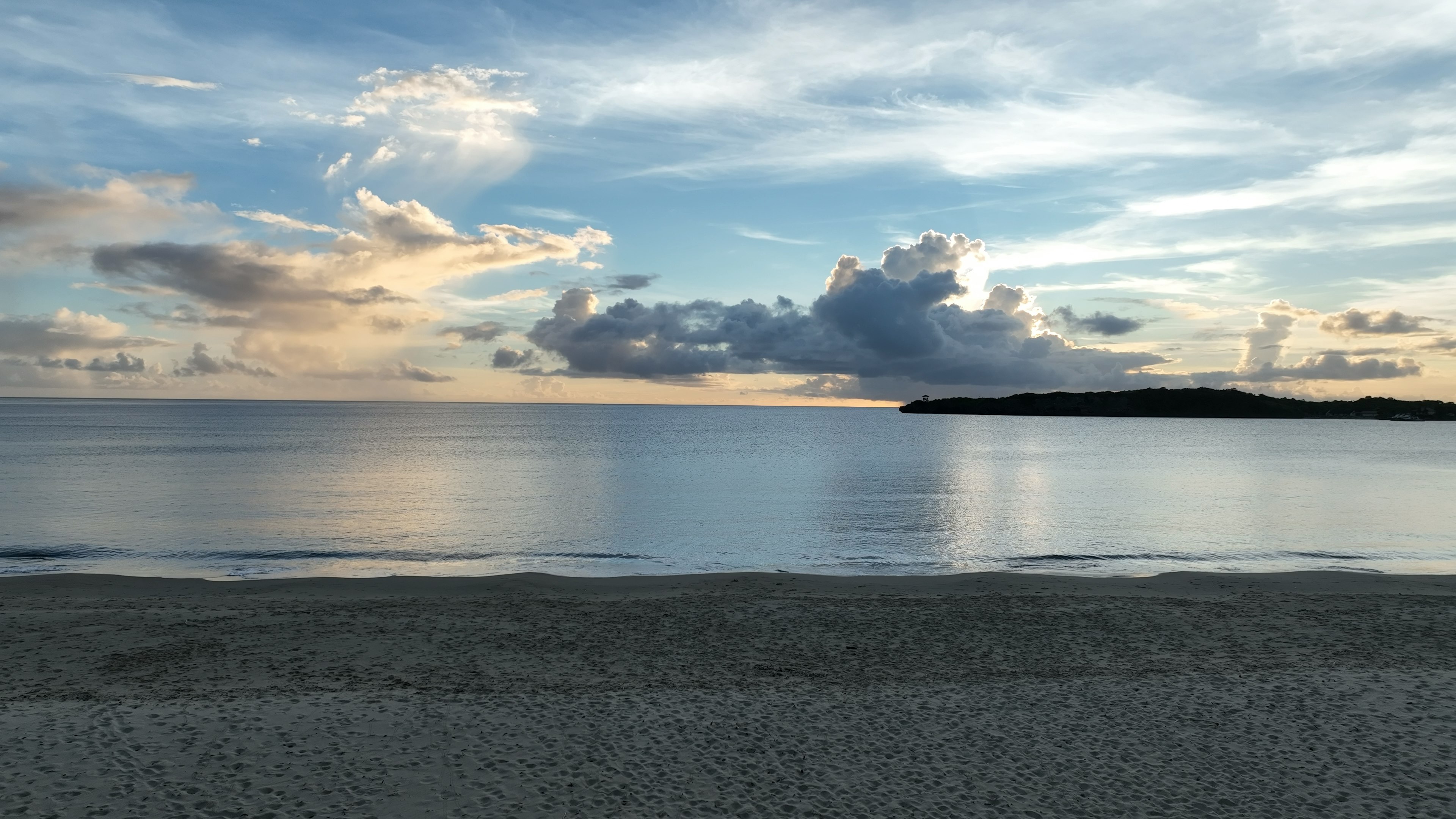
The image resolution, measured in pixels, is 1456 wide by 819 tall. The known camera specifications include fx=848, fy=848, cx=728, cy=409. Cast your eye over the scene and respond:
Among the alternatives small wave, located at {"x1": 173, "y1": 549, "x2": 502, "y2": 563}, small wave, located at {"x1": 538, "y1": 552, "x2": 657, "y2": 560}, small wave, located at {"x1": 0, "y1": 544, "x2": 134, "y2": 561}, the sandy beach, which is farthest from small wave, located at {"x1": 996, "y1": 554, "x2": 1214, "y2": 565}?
small wave, located at {"x1": 0, "y1": 544, "x2": 134, "y2": 561}

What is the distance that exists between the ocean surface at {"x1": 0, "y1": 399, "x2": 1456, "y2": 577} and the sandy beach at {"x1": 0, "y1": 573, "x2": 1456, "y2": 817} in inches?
295

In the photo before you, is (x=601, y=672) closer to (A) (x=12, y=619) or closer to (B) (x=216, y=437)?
(A) (x=12, y=619)

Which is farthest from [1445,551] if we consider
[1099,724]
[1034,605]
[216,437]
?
[216,437]

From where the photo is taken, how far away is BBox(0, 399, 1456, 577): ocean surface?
24656 mm

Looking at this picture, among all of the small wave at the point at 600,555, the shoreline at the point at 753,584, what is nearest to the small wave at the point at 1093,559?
the shoreline at the point at 753,584

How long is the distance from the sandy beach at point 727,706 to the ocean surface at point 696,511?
7502mm

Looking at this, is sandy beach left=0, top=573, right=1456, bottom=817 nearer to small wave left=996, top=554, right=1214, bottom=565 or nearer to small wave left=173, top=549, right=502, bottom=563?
small wave left=173, top=549, right=502, bottom=563

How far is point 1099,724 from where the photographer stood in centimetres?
965

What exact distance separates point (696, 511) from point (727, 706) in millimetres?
26125

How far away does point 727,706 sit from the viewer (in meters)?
10.3

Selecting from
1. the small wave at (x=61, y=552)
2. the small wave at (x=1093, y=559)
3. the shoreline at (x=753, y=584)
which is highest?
the shoreline at (x=753, y=584)

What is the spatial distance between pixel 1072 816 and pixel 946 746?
170cm

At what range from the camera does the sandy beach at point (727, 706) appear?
7.77 meters

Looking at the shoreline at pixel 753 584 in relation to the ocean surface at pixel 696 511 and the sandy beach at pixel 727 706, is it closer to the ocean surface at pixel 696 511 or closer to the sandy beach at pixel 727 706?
the sandy beach at pixel 727 706
